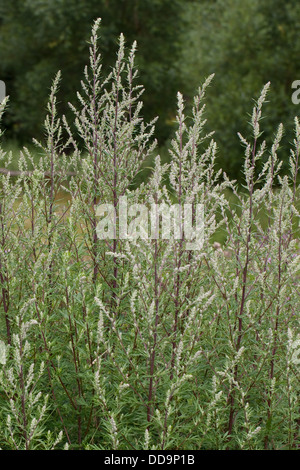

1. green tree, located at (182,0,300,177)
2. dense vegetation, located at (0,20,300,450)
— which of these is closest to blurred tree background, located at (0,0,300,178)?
green tree, located at (182,0,300,177)

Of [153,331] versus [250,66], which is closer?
[153,331]

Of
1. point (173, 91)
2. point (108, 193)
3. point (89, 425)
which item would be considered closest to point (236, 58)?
point (173, 91)

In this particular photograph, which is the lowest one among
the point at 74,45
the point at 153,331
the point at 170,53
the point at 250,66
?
the point at 153,331

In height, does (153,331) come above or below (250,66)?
below

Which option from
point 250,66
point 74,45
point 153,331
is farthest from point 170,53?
point 153,331

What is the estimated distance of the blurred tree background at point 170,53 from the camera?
14.0 meters

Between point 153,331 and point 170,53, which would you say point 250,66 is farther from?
point 153,331

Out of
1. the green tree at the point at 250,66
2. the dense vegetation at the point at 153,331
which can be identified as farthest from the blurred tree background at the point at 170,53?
the dense vegetation at the point at 153,331

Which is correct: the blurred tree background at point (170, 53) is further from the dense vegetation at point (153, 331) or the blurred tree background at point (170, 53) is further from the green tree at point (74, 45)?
the dense vegetation at point (153, 331)

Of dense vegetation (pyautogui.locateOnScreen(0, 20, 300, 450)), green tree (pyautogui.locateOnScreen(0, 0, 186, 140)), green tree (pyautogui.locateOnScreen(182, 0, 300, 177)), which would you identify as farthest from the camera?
green tree (pyautogui.locateOnScreen(0, 0, 186, 140))

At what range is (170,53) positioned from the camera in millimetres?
21562

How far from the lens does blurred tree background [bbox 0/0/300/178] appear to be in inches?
552

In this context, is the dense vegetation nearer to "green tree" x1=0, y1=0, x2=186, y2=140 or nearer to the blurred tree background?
the blurred tree background
